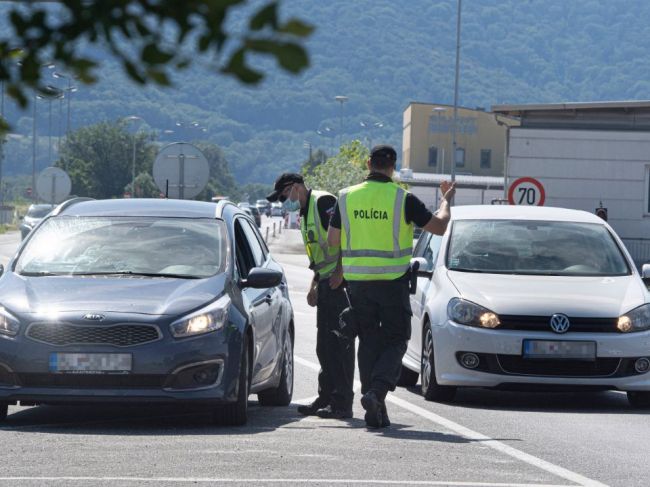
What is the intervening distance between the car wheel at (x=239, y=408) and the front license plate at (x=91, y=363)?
73cm

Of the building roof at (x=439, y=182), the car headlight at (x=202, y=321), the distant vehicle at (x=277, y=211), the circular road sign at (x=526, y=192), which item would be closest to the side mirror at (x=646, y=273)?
the car headlight at (x=202, y=321)

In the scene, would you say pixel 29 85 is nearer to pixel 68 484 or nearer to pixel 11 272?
pixel 68 484

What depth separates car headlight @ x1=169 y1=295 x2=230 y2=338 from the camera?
9.28m

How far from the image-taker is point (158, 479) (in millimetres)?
7125

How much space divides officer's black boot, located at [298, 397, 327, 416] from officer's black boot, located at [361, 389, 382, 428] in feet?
2.96

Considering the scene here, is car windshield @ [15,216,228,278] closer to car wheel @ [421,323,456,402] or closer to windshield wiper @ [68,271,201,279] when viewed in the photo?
windshield wiper @ [68,271,201,279]

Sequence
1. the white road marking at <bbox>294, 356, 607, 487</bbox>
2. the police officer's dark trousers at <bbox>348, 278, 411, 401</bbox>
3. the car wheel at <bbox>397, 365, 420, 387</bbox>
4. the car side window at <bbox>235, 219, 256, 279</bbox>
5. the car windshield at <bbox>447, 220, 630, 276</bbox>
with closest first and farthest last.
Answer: the white road marking at <bbox>294, 356, 607, 487</bbox> < the police officer's dark trousers at <bbox>348, 278, 411, 401</bbox> < the car side window at <bbox>235, 219, 256, 279</bbox> < the car windshield at <bbox>447, 220, 630, 276</bbox> < the car wheel at <bbox>397, 365, 420, 387</bbox>

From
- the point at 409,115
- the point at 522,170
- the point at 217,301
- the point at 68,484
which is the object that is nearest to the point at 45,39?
the point at 68,484

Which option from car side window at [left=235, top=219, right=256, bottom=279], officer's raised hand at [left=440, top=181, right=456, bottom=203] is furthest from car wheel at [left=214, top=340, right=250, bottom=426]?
officer's raised hand at [left=440, top=181, right=456, bottom=203]

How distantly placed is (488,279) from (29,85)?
30.5 ft

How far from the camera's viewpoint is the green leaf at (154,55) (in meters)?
2.70

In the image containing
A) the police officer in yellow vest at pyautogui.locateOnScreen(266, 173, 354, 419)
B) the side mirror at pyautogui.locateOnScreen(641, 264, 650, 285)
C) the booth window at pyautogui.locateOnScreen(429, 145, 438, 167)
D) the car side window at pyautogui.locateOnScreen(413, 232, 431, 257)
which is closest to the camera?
the police officer in yellow vest at pyautogui.locateOnScreen(266, 173, 354, 419)

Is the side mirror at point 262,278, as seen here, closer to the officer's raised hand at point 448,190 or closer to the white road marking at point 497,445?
the officer's raised hand at point 448,190

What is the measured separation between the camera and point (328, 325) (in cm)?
1055
